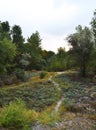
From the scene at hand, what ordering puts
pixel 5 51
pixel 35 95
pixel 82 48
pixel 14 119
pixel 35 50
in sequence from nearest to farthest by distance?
pixel 14 119
pixel 35 95
pixel 82 48
pixel 5 51
pixel 35 50

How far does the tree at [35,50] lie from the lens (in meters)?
63.4

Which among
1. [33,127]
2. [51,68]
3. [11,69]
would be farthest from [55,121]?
[51,68]

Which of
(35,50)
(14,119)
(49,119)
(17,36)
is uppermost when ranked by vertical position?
(17,36)

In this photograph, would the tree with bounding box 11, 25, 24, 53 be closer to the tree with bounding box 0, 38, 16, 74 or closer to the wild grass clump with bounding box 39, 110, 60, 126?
the tree with bounding box 0, 38, 16, 74

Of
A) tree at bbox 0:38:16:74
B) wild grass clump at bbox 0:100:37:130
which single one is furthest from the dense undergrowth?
tree at bbox 0:38:16:74

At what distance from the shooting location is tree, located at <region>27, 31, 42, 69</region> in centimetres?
6341

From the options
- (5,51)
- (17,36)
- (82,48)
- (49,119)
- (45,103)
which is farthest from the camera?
(17,36)

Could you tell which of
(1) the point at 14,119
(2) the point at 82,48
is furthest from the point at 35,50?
(1) the point at 14,119

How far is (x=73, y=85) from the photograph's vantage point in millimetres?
35969

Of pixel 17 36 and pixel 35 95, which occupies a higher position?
pixel 17 36

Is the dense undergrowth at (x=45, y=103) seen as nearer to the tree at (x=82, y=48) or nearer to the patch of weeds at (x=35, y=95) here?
the patch of weeds at (x=35, y=95)

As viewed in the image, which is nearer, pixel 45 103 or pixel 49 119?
pixel 49 119

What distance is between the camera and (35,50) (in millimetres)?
66312

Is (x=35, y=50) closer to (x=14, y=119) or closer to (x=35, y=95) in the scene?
(x=35, y=95)
